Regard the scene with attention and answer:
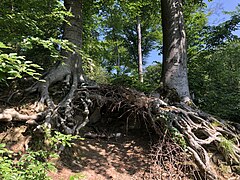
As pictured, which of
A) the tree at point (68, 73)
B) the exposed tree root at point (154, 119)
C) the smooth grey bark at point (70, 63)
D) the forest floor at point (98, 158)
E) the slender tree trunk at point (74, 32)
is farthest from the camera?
the slender tree trunk at point (74, 32)

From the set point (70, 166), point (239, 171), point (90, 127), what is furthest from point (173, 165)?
point (90, 127)

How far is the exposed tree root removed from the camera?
3.08 metres

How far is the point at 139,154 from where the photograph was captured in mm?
3541

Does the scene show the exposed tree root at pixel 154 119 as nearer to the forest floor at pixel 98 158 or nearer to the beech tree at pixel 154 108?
the beech tree at pixel 154 108

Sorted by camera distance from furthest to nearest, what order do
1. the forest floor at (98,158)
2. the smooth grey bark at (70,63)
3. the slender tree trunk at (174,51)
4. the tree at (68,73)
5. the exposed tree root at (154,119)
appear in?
the slender tree trunk at (174,51) < the smooth grey bark at (70,63) < the tree at (68,73) < the exposed tree root at (154,119) < the forest floor at (98,158)

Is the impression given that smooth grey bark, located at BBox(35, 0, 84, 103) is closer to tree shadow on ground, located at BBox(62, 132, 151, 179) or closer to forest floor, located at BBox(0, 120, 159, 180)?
forest floor, located at BBox(0, 120, 159, 180)

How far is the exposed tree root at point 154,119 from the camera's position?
3.08 m

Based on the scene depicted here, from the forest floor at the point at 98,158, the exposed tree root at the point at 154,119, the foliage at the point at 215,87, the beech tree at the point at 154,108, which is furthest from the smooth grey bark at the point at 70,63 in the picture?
the foliage at the point at 215,87

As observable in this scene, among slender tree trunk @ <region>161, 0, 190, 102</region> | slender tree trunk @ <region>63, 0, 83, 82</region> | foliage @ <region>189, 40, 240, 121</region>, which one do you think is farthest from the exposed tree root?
foliage @ <region>189, 40, 240, 121</region>

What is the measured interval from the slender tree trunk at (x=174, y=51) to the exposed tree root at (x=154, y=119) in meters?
0.64

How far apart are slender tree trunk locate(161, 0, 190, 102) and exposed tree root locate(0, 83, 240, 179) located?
0.64 metres

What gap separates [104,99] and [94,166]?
1333mm

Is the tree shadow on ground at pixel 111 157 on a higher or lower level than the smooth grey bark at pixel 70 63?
lower

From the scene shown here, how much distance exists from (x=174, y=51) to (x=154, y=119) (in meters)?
1.80
